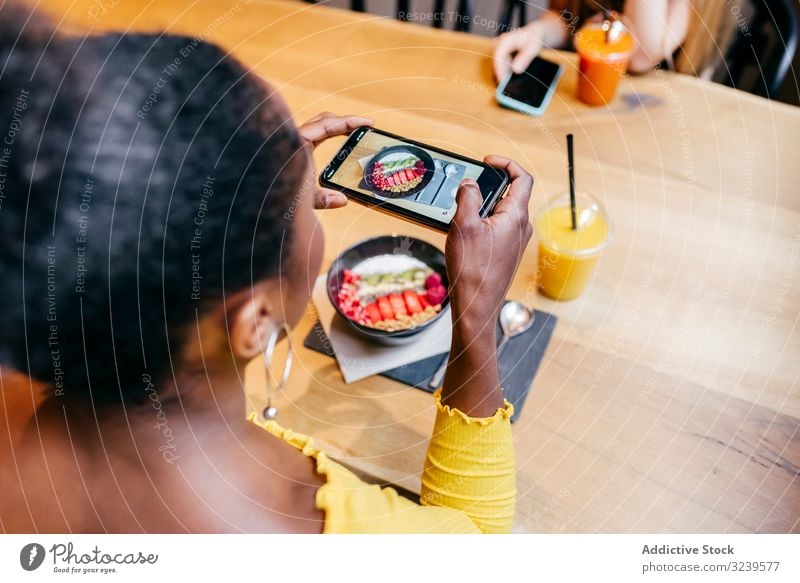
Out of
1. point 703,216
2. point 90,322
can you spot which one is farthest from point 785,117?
point 90,322

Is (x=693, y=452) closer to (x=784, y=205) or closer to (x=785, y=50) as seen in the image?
(x=784, y=205)

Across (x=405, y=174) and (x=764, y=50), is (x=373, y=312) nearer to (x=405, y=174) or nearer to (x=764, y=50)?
(x=405, y=174)

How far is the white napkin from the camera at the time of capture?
62 centimetres

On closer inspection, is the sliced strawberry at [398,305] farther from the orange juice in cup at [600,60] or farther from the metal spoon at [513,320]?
the orange juice in cup at [600,60]

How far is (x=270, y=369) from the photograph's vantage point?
629 mm

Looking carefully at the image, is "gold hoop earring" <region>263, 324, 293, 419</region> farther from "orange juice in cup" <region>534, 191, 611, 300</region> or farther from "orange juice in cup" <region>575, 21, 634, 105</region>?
"orange juice in cup" <region>575, 21, 634, 105</region>

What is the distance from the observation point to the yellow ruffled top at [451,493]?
52 cm

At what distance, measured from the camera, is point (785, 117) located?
0.77 metres

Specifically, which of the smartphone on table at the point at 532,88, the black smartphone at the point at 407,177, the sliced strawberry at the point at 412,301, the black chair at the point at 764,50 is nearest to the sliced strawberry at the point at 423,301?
the sliced strawberry at the point at 412,301

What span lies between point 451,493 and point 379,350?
0.16 metres

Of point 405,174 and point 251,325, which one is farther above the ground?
point 405,174

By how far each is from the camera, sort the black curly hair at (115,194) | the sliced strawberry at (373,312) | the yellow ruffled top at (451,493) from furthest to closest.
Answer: the sliced strawberry at (373,312), the yellow ruffled top at (451,493), the black curly hair at (115,194)

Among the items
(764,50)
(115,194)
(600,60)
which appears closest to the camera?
(115,194)

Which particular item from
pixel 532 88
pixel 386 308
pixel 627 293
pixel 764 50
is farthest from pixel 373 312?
pixel 764 50
